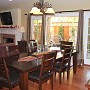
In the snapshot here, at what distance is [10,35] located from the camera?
7914mm

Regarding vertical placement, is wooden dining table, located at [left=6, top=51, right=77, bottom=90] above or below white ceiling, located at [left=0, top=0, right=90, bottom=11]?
below

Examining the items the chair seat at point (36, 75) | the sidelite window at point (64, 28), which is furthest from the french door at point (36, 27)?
the chair seat at point (36, 75)

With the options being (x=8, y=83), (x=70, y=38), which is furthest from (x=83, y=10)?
(x=8, y=83)

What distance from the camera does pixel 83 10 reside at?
18.1ft

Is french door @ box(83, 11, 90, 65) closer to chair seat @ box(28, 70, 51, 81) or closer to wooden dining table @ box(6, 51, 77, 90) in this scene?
chair seat @ box(28, 70, 51, 81)

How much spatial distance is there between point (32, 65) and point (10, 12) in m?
5.54

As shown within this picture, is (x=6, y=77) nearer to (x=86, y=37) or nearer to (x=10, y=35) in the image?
(x=86, y=37)

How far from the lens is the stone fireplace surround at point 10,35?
24.8 feet

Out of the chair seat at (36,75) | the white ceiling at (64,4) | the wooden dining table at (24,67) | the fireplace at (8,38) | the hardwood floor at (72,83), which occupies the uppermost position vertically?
the white ceiling at (64,4)

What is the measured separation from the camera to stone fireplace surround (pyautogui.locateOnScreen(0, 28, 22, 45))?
24.8ft

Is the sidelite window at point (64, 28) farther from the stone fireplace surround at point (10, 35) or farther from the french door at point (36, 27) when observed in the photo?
the stone fireplace surround at point (10, 35)

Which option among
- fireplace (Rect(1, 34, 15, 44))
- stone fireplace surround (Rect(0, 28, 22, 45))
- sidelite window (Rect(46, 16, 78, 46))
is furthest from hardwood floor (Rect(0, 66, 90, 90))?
fireplace (Rect(1, 34, 15, 44))

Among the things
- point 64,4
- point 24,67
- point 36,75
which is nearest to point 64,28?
point 64,4

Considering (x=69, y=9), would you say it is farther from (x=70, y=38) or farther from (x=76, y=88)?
(x=76, y=88)
